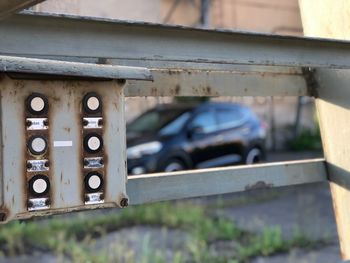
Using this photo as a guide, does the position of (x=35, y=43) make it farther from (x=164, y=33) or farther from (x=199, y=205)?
(x=199, y=205)

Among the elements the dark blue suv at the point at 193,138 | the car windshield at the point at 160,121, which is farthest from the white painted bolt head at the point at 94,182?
the car windshield at the point at 160,121

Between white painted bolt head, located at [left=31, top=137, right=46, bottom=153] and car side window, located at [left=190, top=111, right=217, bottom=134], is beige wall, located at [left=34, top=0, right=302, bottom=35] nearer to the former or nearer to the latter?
car side window, located at [left=190, top=111, right=217, bottom=134]

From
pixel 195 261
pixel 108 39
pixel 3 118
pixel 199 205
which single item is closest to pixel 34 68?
pixel 3 118

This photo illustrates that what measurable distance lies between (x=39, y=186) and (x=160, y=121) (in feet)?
31.9

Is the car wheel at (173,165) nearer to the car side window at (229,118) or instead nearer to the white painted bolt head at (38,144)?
the car side window at (229,118)

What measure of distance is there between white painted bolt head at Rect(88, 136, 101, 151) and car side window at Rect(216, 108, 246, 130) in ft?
33.6

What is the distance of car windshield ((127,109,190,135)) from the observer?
11680 mm

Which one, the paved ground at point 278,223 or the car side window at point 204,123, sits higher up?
the car side window at point 204,123

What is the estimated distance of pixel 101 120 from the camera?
7.69 ft

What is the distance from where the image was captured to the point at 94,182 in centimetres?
232

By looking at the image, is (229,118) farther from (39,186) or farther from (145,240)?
(39,186)

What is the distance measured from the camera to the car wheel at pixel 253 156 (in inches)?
506

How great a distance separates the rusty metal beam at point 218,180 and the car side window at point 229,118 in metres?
8.86

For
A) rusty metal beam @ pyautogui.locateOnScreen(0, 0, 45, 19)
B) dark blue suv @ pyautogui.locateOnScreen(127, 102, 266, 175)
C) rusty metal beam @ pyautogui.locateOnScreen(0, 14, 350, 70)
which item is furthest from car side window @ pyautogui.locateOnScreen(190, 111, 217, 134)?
rusty metal beam @ pyautogui.locateOnScreen(0, 0, 45, 19)
